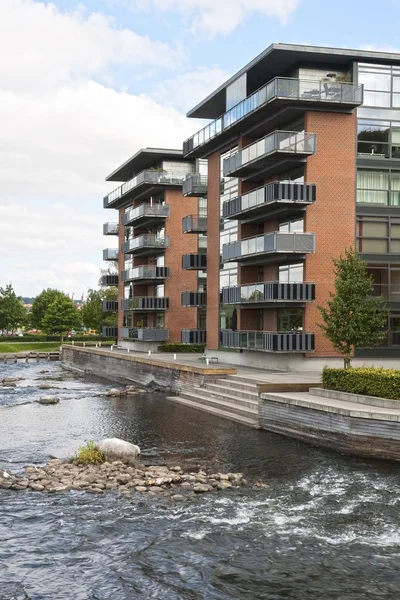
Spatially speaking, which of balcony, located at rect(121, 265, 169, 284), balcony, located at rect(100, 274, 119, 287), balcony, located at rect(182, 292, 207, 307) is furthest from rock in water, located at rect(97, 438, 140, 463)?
balcony, located at rect(100, 274, 119, 287)

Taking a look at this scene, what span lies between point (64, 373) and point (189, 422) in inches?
1218

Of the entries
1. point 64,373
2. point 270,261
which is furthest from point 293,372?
point 64,373

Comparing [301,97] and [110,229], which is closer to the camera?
[301,97]

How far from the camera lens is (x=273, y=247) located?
3422 centimetres

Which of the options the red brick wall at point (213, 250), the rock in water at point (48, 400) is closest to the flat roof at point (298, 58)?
the red brick wall at point (213, 250)

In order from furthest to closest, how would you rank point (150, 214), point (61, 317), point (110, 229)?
1. point (61, 317)
2. point (110, 229)
3. point (150, 214)

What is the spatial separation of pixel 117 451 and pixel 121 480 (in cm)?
256

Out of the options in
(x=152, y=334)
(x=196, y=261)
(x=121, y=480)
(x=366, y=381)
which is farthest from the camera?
(x=152, y=334)

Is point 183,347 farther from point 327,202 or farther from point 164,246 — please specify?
point 327,202

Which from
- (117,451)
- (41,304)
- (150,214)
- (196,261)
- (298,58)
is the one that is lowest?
(117,451)

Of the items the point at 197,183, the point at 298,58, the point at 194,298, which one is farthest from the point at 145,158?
the point at 298,58

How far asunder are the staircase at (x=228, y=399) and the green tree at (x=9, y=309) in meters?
73.8

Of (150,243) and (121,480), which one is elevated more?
(150,243)

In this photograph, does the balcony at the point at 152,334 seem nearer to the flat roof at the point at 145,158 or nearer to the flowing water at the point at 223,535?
the flat roof at the point at 145,158
